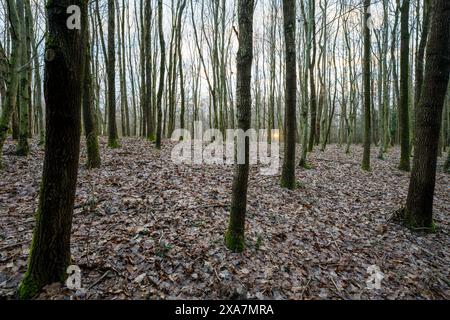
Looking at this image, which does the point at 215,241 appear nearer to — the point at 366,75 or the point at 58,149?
the point at 58,149

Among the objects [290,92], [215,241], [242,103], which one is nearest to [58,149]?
[242,103]

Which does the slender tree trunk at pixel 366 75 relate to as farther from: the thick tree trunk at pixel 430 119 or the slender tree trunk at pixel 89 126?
the slender tree trunk at pixel 89 126

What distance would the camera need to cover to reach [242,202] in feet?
12.8

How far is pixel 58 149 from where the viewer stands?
8.63ft

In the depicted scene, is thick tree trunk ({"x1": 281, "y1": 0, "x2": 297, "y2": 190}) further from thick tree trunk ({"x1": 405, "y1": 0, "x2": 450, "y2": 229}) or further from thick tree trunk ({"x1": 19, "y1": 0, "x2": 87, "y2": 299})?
thick tree trunk ({"x1": 19, "y1": 0, "x2": 87, "y2": 299})

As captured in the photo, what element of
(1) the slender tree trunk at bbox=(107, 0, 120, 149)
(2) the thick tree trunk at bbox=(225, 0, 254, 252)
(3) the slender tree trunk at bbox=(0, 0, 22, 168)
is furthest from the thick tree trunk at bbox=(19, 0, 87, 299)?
(1) the slender tree trunk at bbox=(107, 0, 120, 149)

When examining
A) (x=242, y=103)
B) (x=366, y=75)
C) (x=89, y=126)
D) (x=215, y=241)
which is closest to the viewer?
(x=242, y=103)

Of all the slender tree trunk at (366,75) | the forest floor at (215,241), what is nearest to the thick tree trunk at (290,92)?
the forest floor at (215,241)

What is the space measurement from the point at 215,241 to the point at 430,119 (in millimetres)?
4979

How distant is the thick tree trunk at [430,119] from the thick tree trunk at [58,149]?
620 cm

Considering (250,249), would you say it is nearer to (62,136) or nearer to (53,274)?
(53,274)
